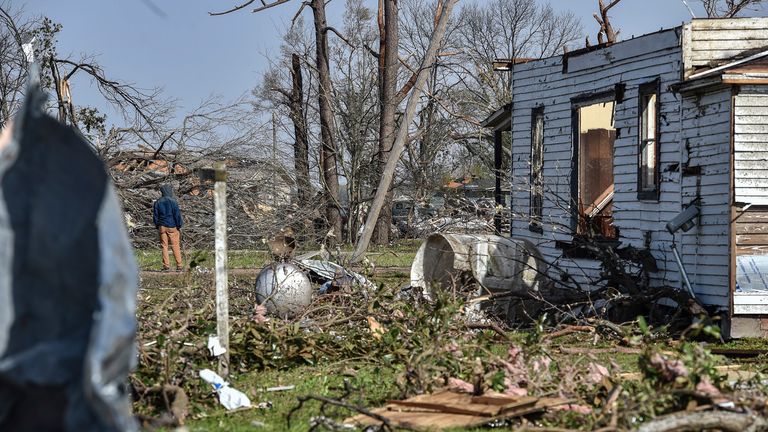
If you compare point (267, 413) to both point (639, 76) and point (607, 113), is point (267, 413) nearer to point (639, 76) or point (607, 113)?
point (639, 76)

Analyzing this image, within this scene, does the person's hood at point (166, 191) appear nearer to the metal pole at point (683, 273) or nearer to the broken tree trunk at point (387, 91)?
the broken tree trunk at point (387, 91)

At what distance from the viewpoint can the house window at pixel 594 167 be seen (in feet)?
52.3

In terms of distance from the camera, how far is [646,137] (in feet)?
46.6

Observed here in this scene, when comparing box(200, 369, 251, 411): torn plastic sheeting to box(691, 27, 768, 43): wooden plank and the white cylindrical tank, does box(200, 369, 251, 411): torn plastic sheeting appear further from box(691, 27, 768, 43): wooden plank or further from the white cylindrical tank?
box(691, 27, 768, 43): wooden plank

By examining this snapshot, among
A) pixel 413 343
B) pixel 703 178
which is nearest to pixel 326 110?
pixel 703 178

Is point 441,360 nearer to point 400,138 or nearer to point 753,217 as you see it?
point 753,217

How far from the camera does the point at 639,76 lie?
1417 cm

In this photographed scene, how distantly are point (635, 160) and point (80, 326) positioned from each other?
39.8ft

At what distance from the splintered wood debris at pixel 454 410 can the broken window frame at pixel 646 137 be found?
7800 millimetres

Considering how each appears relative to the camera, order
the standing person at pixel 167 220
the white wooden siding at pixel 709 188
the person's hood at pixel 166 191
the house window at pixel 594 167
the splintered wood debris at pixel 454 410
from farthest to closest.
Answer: the person's hood at pixel 166 191 → the standing person at pixel 167 220 → the house window at pixel 594 167 → the white wooden siding at pixel 709 188 → the splintered wood debris at pixel 454 410

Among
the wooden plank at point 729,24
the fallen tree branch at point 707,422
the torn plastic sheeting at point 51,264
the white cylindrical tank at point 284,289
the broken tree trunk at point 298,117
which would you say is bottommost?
the fallen tree branch at point 707,422

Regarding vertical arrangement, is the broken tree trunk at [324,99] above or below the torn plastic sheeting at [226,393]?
above

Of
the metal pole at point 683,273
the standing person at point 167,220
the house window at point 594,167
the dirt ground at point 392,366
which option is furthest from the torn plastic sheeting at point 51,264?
the standing person at point 167,220

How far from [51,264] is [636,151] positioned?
1211 cm
